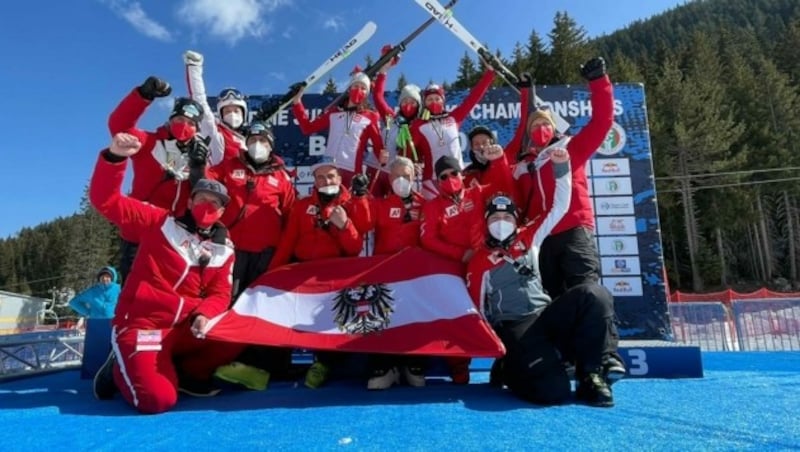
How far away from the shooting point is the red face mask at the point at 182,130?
420cm

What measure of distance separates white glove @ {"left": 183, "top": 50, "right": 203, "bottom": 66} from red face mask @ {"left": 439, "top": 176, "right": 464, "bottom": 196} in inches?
134

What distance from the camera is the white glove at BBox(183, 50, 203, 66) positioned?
5414 mm

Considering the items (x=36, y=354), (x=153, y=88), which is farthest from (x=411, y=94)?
(x=36, y=354)

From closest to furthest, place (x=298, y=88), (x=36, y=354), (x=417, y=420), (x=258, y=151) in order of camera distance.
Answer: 1. (x=417, y=420)
2. (x=258, y=151)
3. (x=36, y=354)
4. (x=298, y=88)

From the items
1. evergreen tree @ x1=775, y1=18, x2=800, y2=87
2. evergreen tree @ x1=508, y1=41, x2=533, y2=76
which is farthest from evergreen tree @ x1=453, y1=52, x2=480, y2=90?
evergreen tree @ x1=775, y1=18, x2=800, y2=87

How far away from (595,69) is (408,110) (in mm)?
2670

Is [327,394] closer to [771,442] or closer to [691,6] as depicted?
[771,442]

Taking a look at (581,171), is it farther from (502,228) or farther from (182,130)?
(182,130)

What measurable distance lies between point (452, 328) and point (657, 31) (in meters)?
99.9

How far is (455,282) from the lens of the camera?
4.09 m

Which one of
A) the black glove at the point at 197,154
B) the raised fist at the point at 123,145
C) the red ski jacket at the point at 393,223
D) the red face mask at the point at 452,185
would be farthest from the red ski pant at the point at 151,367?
the red face mask at the point at 452,185

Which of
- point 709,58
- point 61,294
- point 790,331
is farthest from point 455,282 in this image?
point 61,294

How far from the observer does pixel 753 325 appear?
27.7ft

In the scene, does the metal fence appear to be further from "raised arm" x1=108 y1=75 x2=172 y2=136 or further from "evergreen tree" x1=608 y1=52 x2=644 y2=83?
"evergreen tree" x1=608 y1=52 x2=644 y2=83
